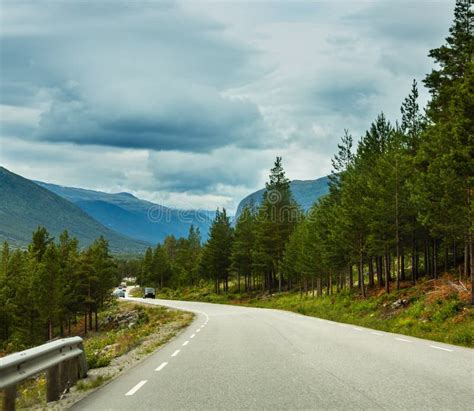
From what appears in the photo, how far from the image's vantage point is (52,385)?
859 centimetres

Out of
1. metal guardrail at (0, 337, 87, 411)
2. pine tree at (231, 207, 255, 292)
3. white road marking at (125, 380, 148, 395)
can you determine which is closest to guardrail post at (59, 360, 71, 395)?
metal guardrail at (0, 337, 87, 411)

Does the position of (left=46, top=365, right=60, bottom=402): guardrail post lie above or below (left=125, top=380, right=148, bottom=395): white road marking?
above

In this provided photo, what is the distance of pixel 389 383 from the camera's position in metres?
8.63

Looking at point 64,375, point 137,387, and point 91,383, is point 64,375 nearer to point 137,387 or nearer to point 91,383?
point 91,383

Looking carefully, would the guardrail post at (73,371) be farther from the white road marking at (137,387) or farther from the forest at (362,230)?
the forest at (362,230)

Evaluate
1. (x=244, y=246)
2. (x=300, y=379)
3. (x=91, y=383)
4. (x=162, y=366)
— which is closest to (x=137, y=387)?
(x=91, y=383)

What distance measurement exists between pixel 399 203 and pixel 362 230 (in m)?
4.57

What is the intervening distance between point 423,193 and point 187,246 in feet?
286

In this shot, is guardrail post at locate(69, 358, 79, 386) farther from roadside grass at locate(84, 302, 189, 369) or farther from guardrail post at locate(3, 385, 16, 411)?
roadside grass at locate(84, 302, 189, 369)

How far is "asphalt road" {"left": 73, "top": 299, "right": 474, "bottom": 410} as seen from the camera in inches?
289

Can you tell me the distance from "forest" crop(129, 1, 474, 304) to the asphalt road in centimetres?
1088

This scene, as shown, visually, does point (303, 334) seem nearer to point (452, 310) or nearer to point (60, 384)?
point (452, 310)

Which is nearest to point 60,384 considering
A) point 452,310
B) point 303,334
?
point 303,334

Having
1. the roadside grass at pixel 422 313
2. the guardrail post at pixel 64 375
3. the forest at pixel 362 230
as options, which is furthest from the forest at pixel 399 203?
the guardrail post at pixel 64 375
